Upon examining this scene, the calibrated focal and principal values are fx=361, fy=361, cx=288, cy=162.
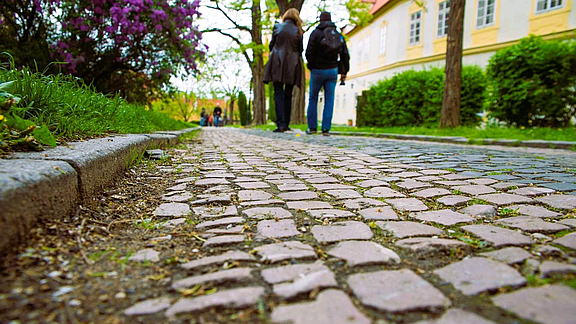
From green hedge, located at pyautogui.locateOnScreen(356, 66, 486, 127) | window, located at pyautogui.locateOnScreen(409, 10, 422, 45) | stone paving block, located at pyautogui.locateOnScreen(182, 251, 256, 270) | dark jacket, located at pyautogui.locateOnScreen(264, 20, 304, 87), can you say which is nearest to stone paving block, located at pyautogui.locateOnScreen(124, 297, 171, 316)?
stone paving block, located at pyautogui.locateOnScreen(182, 251, 256, 270)

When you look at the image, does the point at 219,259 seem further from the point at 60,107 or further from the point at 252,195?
the point at 60,107

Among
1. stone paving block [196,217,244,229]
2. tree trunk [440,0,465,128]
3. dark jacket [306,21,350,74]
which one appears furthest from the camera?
tree trunk [440,0,465,128]

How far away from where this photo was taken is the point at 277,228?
1.75 m

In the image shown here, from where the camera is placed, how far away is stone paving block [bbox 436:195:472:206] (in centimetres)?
226

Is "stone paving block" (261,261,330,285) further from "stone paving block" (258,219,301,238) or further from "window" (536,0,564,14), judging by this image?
"window" (536,0,564,14)

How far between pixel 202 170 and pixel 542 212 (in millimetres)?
2649

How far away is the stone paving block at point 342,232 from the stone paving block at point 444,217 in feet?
1.25

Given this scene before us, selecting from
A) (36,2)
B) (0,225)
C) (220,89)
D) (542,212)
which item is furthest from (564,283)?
(220,89)

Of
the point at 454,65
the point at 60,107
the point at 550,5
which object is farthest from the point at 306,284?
the point at 550,5

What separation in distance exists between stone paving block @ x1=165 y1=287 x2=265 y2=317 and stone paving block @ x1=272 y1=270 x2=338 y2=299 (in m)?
0.06

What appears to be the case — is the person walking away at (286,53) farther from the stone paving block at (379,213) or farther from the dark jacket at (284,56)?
the stone paving block at (379,213)

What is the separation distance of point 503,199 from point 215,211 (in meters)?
1.83

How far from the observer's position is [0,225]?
1177mm

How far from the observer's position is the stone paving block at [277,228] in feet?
5.48
